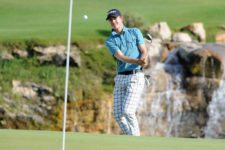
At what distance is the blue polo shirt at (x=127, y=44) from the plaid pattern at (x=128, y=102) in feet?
0.40

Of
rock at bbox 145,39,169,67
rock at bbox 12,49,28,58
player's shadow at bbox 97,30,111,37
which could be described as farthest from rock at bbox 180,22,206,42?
rock at bbox 12,49,28,58

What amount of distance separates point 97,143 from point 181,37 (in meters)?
15.2

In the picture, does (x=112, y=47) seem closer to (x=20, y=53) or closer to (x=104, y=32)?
(x=20, y=53)

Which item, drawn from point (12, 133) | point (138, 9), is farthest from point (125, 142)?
point (138, 9)

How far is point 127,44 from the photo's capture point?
11078 mm

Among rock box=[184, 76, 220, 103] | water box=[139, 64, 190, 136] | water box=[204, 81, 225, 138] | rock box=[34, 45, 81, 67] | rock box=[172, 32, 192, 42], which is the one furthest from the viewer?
rock box=[172, 32, 192, 42]

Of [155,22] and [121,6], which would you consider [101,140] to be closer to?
[155,22]

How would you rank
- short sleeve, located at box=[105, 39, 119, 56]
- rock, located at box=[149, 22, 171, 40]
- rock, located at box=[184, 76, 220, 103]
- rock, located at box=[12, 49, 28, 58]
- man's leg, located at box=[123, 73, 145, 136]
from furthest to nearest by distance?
1. rock, located at box=[149, 22, 171, 40]
2. rock, located at box=[12, 49, 28, 58]
3. rock, located at box=[184, 76, 220, 103]
4. short sleeve, located at box=[105, 39, 119, 56]
5. man's leg, located at box=[123, 73, 145, 136]

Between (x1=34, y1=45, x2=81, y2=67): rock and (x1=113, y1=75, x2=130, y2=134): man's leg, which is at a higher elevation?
(x1=34, y1=45, x2=81, y2=67): rock

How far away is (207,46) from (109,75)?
2.40 meters

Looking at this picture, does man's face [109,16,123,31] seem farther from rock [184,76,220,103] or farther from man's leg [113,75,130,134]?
rock [184,76,220,103]

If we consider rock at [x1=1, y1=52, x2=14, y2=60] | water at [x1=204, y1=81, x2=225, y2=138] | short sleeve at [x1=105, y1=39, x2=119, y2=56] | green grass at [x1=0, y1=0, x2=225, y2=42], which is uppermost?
green grass at [x1=0, y1=0, x2=225, y2=42]

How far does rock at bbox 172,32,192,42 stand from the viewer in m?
24.2

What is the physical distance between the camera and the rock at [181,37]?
2416cm
